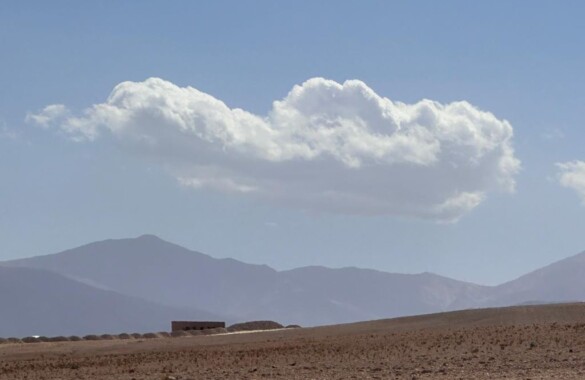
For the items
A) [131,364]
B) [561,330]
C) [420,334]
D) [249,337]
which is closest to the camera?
[131,364]

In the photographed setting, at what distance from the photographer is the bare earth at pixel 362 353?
36188mm

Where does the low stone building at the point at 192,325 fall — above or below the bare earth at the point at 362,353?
above

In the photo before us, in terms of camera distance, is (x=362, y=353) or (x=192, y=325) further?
(x=192, y=325)

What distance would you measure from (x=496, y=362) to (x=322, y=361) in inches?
269

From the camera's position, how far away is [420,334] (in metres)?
51.6

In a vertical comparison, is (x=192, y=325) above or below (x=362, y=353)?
above

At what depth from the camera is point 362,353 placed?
144ft

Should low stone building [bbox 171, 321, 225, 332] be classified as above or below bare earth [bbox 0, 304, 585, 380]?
above

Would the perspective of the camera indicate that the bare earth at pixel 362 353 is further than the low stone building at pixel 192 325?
No

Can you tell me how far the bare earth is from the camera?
36188mm

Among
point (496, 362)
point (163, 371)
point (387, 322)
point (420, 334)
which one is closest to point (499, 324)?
point (420, 334)

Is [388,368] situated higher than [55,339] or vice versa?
[55,339]

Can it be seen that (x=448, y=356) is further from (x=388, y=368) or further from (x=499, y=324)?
(x=499, y=324)

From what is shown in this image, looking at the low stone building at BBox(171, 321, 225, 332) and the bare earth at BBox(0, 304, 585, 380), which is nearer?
the bare earth at BBox(0, 304, 585, 380)
